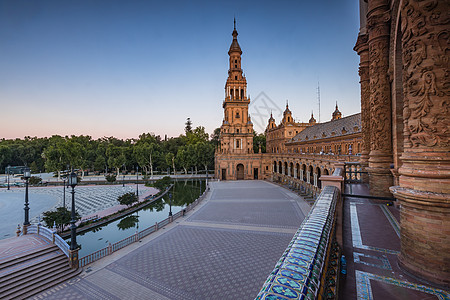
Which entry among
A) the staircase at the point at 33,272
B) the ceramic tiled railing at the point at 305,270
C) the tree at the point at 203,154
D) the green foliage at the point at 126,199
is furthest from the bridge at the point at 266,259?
the tree at the point at 203,154

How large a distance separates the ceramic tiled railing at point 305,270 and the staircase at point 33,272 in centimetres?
1164

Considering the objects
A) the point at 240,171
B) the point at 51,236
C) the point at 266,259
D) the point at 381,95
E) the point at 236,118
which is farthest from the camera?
the point at 236,118

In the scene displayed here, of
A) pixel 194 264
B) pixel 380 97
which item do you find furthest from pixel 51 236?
pixel 380 97

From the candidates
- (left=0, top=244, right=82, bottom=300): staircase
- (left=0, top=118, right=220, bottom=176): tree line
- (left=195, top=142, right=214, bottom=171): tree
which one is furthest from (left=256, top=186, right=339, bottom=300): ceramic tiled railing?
(left=195, top=142, right=214, bottom=171): tree

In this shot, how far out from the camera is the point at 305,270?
2.79m

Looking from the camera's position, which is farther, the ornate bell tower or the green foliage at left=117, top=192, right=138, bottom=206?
the ornate bell tower

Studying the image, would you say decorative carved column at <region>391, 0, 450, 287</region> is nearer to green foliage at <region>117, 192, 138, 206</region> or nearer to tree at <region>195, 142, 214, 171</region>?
green foliage at <region>117, 192, 138, 206</region>

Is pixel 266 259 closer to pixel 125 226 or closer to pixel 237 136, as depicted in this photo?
pixel 125 226

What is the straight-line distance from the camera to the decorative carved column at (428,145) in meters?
3.85

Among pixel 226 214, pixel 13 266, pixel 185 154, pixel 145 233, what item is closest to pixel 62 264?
pixel 13 266

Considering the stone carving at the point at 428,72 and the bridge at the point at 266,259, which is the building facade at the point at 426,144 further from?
the bridge at the point at 266,259

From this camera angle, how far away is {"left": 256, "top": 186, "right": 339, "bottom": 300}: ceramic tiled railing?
7.95ft

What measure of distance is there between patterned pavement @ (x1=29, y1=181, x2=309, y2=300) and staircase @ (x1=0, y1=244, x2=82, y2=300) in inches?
22.1

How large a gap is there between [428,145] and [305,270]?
11.3 ft
